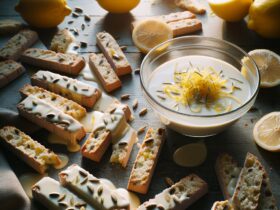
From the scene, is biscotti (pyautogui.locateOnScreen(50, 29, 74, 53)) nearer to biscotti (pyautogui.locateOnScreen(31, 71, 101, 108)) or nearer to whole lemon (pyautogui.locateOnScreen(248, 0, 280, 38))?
biscotti (pyautogui.locateOnScreen(31, 71, 101, 108))

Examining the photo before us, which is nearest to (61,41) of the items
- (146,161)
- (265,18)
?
(146,161)

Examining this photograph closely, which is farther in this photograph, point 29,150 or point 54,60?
point 54,60

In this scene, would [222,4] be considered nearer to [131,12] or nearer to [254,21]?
[254,21]

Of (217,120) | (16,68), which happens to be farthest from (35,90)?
(217,120)

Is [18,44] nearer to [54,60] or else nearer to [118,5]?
[54,60]

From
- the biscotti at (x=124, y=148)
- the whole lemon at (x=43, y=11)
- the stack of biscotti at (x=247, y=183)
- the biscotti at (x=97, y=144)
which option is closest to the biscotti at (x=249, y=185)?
the stack of biscotti at (x=247, y=183)

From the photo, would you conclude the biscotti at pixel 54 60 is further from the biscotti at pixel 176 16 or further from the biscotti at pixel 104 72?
the biscotti at pixel 176 16

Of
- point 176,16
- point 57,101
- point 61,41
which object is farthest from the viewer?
point 176,16

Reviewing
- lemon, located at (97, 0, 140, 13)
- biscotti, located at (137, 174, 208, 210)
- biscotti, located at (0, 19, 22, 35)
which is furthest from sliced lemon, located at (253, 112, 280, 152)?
biscotti, located at (0, 19, 22, 35)
